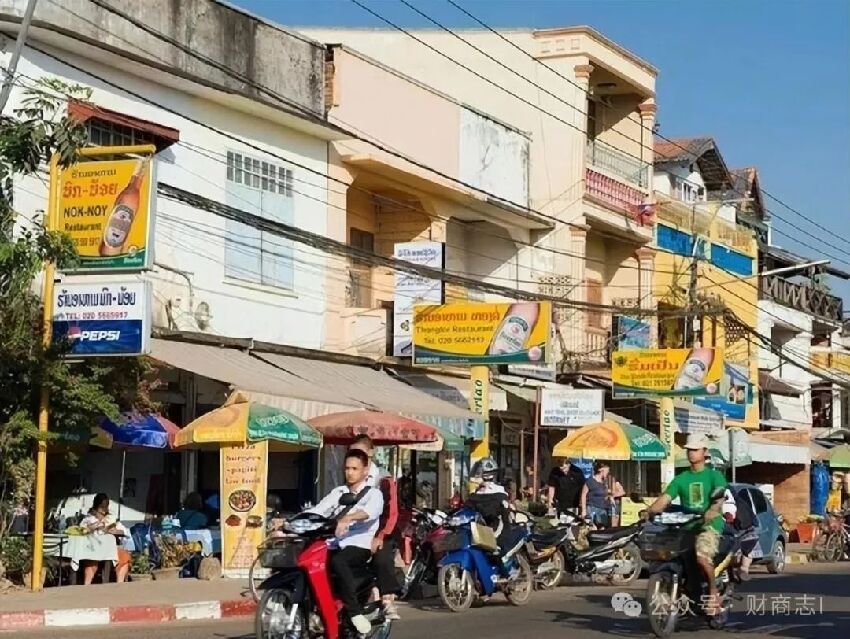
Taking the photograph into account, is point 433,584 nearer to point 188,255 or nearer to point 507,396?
point 188,255

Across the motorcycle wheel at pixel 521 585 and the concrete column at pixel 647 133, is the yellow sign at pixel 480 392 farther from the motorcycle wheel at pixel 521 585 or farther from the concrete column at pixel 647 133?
the concrete column at pixel 647 133

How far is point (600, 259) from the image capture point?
38.3 metres

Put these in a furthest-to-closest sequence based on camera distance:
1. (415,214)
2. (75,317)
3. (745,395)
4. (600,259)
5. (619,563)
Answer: (745,395) < (600,259) < (415,214) < (619,563) < (75,317)

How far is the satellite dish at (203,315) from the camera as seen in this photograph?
23.5 metres

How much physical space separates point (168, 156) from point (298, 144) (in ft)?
11.7

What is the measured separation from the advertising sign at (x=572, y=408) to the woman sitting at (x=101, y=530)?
11331 mm

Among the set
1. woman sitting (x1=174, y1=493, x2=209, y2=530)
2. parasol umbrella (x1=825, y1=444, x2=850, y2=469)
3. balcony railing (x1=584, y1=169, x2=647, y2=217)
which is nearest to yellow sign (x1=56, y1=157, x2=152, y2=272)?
woman sitting (x1=174, y1=493, x2=209, y2=530)

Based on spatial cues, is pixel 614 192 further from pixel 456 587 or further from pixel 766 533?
pixel 456 587

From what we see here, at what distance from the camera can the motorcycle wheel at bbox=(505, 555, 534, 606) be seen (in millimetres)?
16750

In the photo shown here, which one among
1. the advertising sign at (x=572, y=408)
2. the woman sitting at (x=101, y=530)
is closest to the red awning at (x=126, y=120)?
the woman sitting at (x=101, y=530)

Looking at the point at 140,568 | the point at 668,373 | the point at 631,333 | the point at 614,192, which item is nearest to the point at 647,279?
the point at 631,333

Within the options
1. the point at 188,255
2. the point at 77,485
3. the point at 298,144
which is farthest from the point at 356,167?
the point at 77,485

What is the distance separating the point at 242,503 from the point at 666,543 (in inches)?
301

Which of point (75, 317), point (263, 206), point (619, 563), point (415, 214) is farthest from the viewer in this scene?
point (415, 214)
